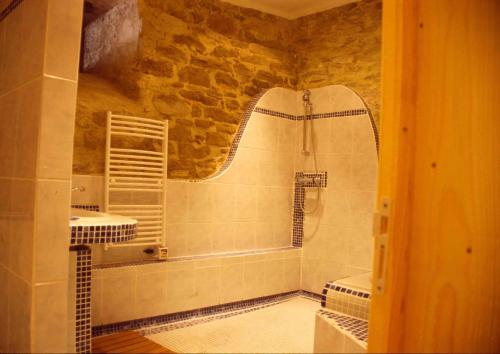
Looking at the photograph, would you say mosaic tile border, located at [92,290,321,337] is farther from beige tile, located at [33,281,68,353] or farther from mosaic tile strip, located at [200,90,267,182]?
beige tile, located at [33,281,68,353]

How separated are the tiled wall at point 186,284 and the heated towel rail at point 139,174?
234mm

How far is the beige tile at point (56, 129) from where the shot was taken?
1.64m

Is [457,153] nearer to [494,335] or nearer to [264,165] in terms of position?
[494,335]

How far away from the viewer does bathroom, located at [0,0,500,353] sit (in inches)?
49.6

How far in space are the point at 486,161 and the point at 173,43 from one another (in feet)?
9.75

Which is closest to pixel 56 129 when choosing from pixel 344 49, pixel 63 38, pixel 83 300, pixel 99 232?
pixel 63 38

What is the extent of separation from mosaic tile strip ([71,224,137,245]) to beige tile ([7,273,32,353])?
0.26 meters

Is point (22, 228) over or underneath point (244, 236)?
over

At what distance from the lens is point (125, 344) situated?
9.20 ft

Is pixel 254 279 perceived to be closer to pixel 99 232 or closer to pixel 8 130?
pixel 99 232

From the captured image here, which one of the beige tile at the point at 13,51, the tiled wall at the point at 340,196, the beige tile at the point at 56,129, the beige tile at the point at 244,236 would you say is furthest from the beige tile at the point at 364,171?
the beige tile at the point at 13,51

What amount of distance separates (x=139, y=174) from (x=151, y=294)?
0.93 m

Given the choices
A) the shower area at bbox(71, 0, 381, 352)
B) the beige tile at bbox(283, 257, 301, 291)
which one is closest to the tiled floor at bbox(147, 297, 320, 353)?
the shower area at bbox(71, 0, 381, 352)

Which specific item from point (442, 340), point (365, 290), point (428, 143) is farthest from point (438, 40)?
point (365, 290)
